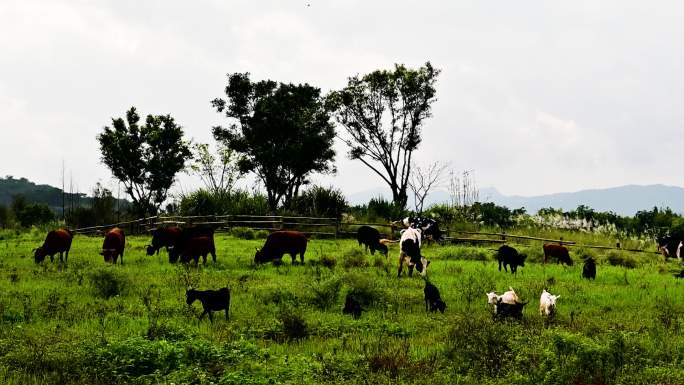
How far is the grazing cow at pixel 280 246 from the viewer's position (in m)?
20.1

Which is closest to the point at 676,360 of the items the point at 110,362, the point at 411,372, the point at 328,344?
the point at 411,372

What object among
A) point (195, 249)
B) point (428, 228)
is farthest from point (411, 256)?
point (428, 228)

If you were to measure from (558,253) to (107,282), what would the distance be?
1565 cm

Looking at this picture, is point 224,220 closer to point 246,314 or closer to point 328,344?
point 246,314

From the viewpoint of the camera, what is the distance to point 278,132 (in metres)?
45.2

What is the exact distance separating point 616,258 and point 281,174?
2663 cm

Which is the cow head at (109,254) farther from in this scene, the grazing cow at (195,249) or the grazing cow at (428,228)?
the grazing cow at (428,228)

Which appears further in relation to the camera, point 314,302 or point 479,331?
point 314,302

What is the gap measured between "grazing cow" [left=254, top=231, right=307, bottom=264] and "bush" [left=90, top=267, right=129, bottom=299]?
20.5 ft

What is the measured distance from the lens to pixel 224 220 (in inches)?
1390

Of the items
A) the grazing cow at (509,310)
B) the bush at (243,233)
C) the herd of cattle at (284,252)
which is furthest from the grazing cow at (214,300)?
the bush at (243,233)

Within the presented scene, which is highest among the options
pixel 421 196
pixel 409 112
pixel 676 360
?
pixel 409 112

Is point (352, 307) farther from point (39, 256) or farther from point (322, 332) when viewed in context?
point (39, 256)

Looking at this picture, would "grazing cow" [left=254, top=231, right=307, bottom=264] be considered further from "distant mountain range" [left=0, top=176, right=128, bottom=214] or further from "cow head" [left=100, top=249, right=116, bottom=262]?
"distant mountain range" [left=0, top=176, right=128, bottom=214]
